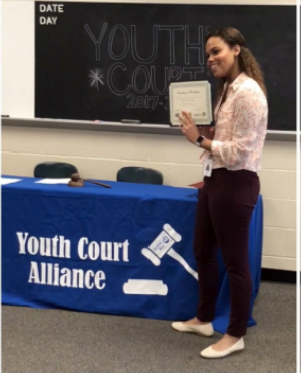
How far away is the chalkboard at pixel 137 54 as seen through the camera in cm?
369

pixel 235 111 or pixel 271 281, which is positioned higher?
pixel 235 111

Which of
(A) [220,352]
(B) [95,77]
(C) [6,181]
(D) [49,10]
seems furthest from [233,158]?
(D) [49,10]

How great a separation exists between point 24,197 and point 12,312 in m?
0.63

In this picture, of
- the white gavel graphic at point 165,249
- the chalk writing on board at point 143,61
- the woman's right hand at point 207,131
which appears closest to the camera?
the woman's right hand at point 207,131

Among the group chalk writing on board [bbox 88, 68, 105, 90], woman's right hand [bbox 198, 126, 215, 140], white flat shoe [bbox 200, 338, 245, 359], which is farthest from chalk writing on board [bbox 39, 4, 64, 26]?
white flat shoe [bbox 200, 338, 245, 359]

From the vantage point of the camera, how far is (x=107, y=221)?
315cm

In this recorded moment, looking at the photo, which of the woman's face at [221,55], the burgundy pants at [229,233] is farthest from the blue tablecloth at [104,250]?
the woman's face at [221,55]

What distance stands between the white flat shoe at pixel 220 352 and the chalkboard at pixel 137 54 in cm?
155

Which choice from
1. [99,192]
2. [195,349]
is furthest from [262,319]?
[99,192]

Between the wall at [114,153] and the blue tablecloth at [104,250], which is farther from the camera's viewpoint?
the wall at [114,153]

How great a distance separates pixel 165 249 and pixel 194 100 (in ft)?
2.78

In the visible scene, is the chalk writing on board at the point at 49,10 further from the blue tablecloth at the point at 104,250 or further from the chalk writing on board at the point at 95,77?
the blue tablecloth at the point at 104,250

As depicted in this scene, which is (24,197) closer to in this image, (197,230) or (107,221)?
(107,221)

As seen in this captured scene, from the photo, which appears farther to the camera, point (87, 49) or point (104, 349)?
point (87, 49)
